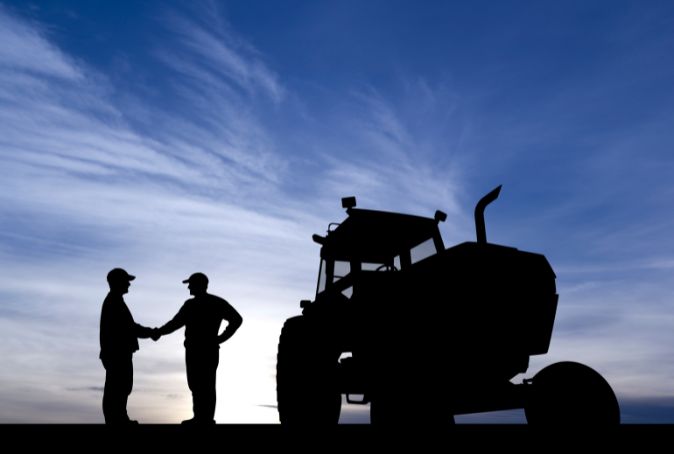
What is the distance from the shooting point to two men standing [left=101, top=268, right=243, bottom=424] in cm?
859

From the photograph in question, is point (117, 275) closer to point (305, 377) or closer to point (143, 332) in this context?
point (143, 332)

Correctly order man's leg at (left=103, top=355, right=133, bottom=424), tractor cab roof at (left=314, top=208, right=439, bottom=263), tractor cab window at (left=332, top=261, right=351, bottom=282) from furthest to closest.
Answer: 1. tractor cab window at (left=332, top=261, right=351, bottom=282)
2. tractor cab roof at (left=314, top=208, right=439, bottom=263)
3. man's leg at (left=103, top=355, right=133, bottom=424)

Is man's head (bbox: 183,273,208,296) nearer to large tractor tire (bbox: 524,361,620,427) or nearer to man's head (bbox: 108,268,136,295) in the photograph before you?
man's head (bbox: 108,268,136,295)

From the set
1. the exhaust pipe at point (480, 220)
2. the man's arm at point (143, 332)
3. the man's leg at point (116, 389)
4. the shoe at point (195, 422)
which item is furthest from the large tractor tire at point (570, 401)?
the man's arm at point (143, 332)

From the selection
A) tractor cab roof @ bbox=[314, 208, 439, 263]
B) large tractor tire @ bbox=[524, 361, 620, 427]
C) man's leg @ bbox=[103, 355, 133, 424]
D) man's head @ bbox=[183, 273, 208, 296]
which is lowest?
large tractor tire @ bbox=[524, 361, 620, 427]

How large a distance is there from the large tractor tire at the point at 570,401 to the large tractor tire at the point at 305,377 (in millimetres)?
2469

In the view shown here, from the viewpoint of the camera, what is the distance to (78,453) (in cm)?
650

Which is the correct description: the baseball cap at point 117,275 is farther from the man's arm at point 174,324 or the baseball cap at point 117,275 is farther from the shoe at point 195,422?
the shoe at point 195,422

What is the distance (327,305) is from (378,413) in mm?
1517

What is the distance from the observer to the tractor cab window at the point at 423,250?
29.7 feet

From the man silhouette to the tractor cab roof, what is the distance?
166 centimetres

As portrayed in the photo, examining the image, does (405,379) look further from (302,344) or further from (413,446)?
(302,344)

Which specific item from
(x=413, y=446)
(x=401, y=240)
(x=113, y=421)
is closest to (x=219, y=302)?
(x=113, y=421)

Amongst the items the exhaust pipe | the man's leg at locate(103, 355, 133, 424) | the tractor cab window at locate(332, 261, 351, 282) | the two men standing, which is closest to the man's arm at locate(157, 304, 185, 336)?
the two men standing
